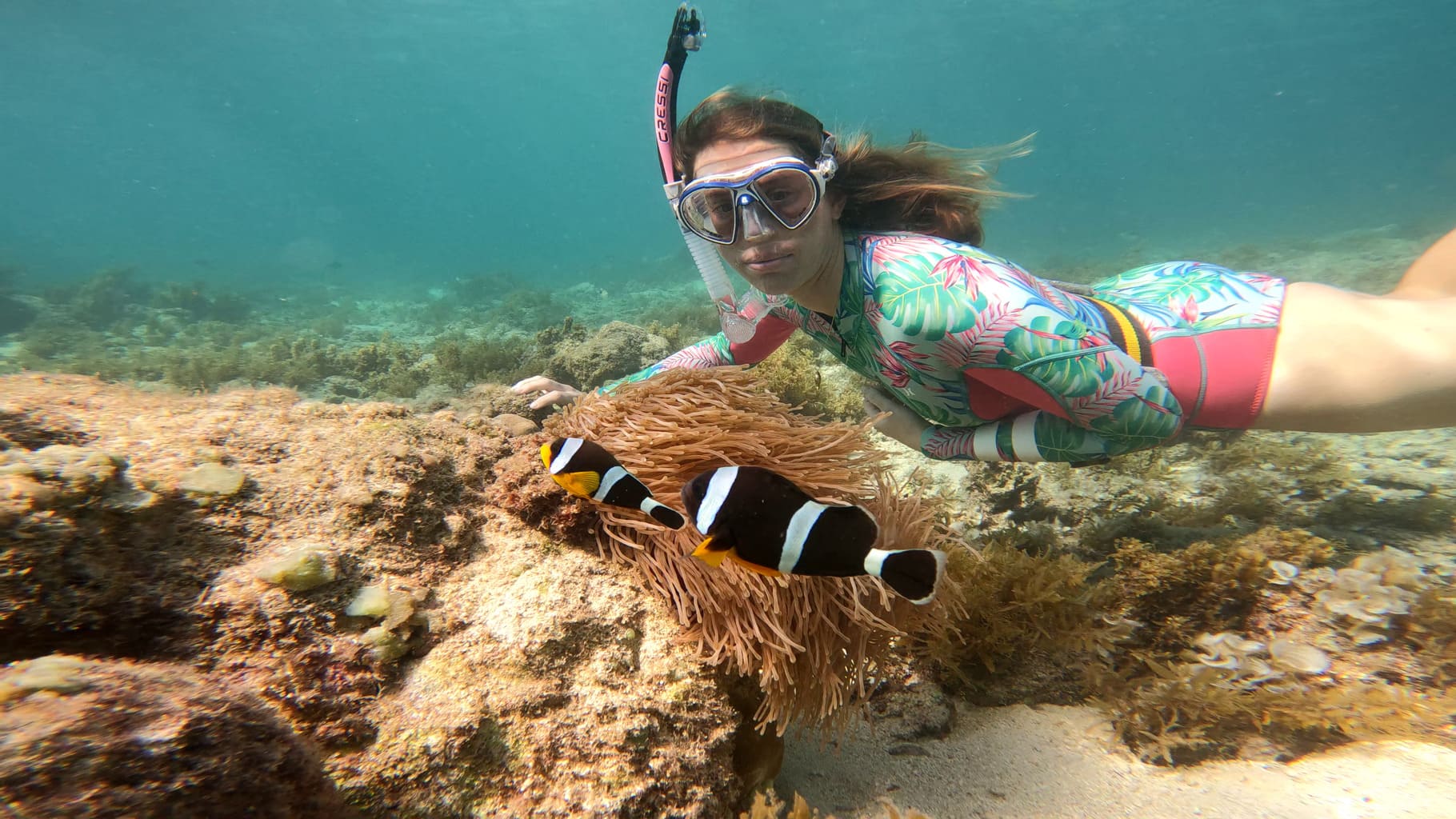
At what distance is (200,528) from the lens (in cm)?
132

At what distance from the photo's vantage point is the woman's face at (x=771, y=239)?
238 centimetres

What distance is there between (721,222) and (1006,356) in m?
1.36

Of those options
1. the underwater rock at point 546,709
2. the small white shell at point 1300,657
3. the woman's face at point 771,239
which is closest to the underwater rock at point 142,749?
the underwater rock at point 546,709

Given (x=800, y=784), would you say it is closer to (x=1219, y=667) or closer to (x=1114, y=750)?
(x=1114, y=750)

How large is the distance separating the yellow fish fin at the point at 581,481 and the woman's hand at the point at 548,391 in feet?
4.30

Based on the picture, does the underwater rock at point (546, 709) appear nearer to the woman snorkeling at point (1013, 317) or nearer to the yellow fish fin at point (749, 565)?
the yellow fish fin at point (749, 565)

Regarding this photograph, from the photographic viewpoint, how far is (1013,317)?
211 cm

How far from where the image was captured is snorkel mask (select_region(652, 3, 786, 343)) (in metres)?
2.38

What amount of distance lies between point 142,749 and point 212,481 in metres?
0.80

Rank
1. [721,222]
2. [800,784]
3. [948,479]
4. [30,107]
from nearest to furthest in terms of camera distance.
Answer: [800,784] → [721,222] → [948,479] → [30,107]

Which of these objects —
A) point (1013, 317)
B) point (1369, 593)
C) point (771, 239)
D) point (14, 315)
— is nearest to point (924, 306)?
point (1013, 317)


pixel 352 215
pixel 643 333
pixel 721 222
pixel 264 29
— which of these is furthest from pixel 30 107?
pixel 721 222

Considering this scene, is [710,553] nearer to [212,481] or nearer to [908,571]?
[908,571]

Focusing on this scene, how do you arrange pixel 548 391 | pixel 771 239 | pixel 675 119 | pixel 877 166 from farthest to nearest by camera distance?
pixel 675 119
pixel 548 391
pixel 877 166
pixel 771 239
